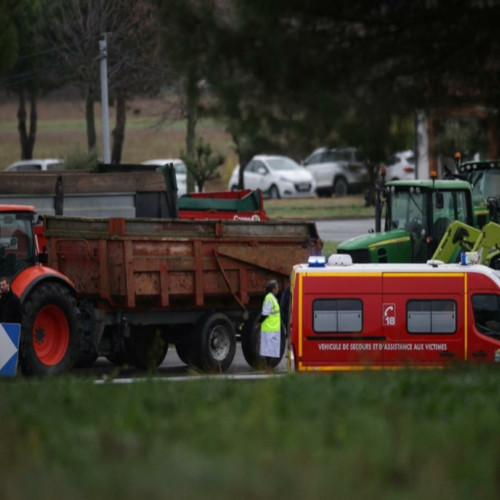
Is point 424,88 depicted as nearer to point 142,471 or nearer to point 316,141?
point 316,141

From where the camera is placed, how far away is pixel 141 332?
19719 mm

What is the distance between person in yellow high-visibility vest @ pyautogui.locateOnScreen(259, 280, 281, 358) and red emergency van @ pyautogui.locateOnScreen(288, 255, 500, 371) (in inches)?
98.9

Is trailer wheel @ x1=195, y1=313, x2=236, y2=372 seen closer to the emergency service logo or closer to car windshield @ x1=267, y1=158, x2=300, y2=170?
the emergency service logo

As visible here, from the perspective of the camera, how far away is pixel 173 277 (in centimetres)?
1869

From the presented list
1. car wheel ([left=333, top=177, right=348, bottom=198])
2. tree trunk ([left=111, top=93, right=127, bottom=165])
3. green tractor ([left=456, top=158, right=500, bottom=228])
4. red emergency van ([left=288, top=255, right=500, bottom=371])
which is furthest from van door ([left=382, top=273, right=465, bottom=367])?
tree trunk ([left=111, top=93, right=127, bottom=165])

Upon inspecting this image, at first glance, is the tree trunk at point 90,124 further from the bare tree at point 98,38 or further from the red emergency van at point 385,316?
the red emergency van at point 385,316

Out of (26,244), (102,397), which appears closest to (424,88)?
(102,397)

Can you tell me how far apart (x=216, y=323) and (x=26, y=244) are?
335 cm

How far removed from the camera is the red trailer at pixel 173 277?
18.1 metres

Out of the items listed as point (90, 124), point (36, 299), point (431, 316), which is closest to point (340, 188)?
point (90, 124)

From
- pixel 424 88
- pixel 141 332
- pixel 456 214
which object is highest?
pixel 424 88

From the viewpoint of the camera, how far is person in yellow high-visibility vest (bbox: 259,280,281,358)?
18.8 m

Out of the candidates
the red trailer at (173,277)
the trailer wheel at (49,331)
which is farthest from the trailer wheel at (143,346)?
the trailer wheel at (49,331)

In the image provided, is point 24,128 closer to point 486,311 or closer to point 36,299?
point 36,299
